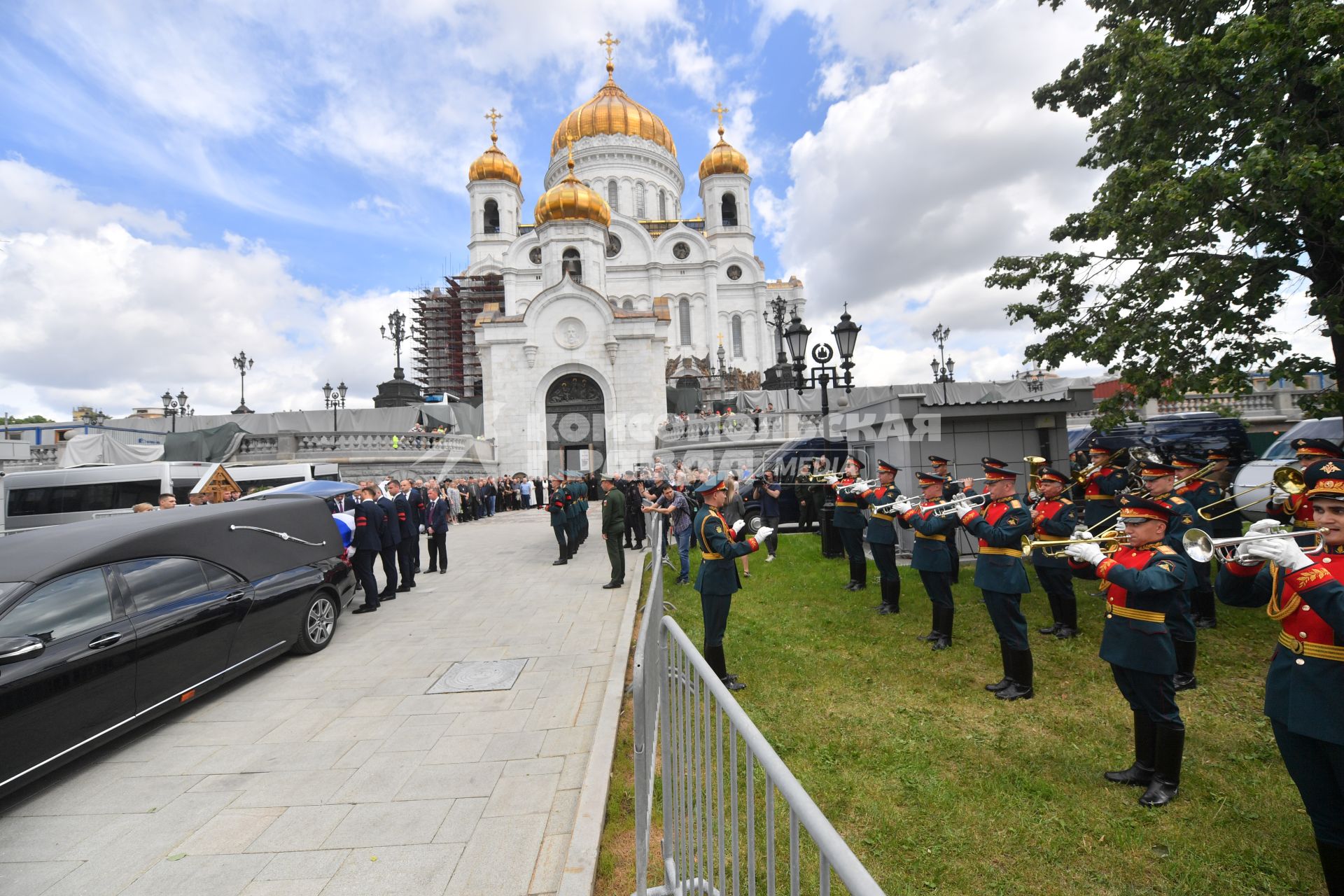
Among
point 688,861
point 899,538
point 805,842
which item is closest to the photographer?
point 805,842

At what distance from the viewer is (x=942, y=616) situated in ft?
22.2

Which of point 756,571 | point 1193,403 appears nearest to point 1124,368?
point 756,571

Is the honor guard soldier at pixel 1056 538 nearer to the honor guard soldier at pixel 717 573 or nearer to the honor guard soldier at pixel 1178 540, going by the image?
the honor guard soldier at pixel 1178 540

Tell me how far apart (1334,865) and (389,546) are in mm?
10657

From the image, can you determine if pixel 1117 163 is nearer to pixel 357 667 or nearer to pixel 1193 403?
pixel 357 667

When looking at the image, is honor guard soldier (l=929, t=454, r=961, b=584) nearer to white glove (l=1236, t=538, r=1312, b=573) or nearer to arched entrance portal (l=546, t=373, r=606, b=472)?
white glove (l=1236, t=538, r=1312, b=573)

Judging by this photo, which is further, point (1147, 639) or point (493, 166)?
point (493, 166)

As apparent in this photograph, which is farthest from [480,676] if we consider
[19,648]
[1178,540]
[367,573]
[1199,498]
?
[1199,498]

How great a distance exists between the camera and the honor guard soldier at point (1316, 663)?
108 inches

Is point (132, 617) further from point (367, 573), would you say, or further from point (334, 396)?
point (334, 396)

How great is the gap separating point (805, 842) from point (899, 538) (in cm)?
1033

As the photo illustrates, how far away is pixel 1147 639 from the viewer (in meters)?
3.84

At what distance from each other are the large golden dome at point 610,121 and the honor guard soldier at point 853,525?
50.6m

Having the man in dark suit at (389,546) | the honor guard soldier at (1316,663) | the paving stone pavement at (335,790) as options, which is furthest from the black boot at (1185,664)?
the man in dark suit at (389,546)
